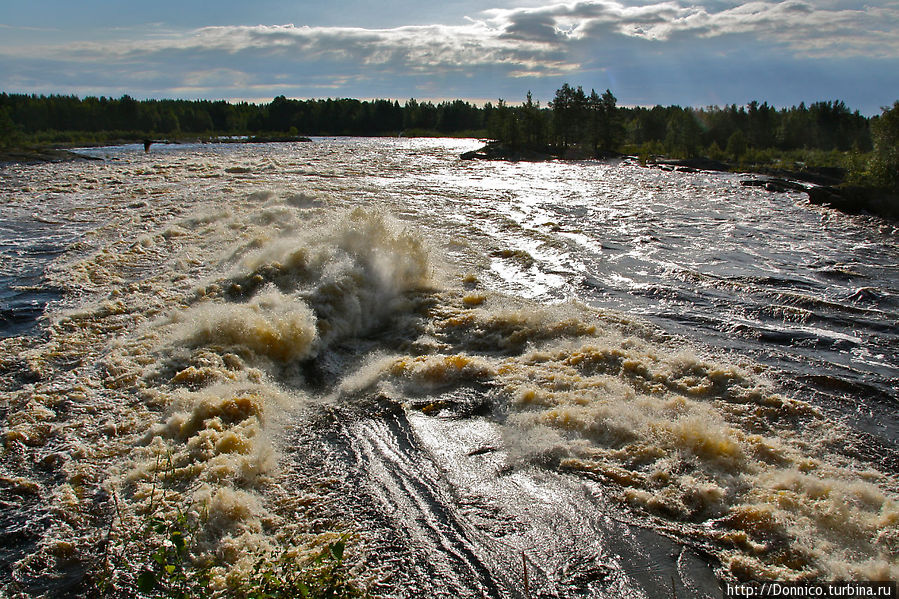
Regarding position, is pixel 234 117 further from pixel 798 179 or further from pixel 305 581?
pixel 305 581

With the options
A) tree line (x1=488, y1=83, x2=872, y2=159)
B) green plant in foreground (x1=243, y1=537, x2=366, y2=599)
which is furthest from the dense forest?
green plant in foreground (x1=243, y1=537, x2=366, y2=599)

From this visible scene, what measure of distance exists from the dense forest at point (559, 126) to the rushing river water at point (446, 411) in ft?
95.9

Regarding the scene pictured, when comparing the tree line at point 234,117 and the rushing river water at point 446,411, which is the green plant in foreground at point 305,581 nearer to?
the rushing river water at point 446,411

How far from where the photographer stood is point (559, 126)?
84.1m

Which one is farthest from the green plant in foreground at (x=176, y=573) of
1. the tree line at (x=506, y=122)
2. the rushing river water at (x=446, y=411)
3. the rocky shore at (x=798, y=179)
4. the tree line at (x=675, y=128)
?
the tree line at (x=675, y=128)

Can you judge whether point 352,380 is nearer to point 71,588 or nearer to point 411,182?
point 71,588

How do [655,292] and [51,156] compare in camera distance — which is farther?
[51,156]

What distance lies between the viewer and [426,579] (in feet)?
15.6

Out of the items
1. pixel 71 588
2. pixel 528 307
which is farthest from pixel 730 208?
pixel 71 588

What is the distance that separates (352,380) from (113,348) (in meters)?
4.00

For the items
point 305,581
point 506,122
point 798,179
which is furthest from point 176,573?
point 506,122

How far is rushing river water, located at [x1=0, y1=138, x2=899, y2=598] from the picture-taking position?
16.7 ft

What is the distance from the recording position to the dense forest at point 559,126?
213 feet

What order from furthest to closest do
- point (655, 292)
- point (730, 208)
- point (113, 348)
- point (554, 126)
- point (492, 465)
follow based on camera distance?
point (554, 126) < point (730, 208) < point (655, 292) < point (113, 348) < point (492, 465)
